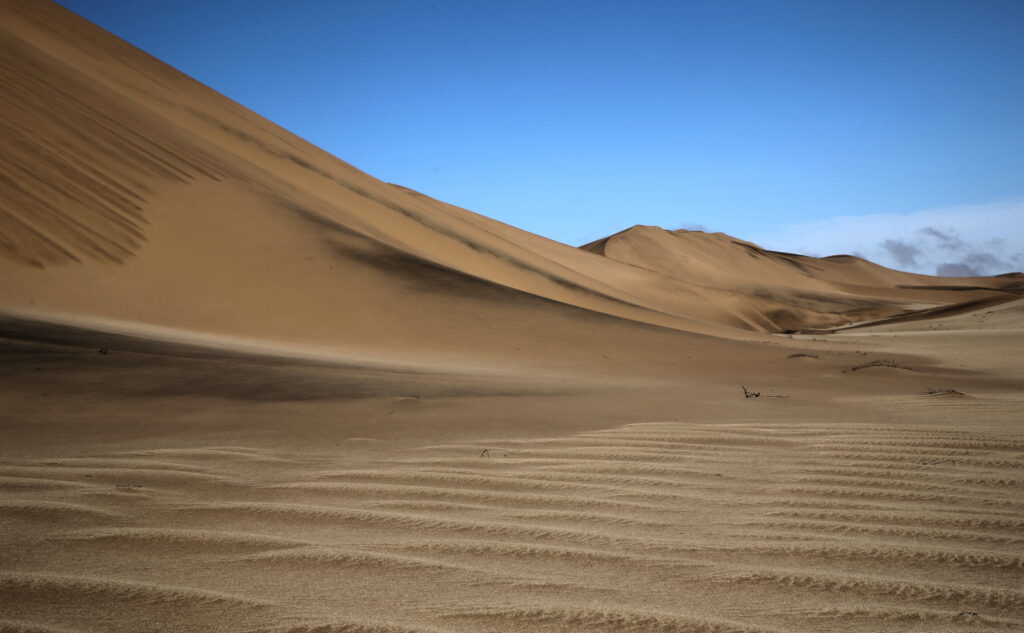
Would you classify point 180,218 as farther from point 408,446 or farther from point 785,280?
point 785,280

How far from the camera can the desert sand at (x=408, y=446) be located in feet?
7.77

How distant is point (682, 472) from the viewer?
13.0 feet

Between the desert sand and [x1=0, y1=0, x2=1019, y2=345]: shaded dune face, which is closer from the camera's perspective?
the desert sand

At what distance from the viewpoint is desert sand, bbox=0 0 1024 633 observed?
237cm

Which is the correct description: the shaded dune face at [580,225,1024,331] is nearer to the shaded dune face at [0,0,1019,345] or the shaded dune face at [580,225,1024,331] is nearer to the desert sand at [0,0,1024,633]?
the shaded dune face at [0,0,1019,345]

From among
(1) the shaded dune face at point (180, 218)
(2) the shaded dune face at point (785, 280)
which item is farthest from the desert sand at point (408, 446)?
(2) the shaded dune face at point (785, 280)

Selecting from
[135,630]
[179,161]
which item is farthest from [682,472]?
[179,161]

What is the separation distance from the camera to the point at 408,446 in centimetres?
472

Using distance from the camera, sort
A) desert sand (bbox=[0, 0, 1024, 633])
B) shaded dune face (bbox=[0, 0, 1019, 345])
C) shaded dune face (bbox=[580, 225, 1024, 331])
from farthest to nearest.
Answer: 1. shaded dune face (bbox=[580, 225, 1024, 331])
2. shaded dune face (bbox=[0, 0, 1019, 345])
3. desert sand (bbox=[0, 0, 1024, 633])

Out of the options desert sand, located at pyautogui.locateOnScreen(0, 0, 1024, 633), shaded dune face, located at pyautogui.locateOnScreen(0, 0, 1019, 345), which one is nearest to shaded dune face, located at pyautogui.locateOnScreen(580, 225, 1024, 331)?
shaded dune face, located at pyautogui.locateOnScreen(0, 0, 1019, 345)

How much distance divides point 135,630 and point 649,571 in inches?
59.0

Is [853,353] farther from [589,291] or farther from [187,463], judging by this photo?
[187,463]

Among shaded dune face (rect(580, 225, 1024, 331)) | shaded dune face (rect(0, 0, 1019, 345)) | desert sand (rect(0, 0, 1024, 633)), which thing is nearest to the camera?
desert sand (rect(0, 0, 1024, 633))

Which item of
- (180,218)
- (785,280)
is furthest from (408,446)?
(785,280)
